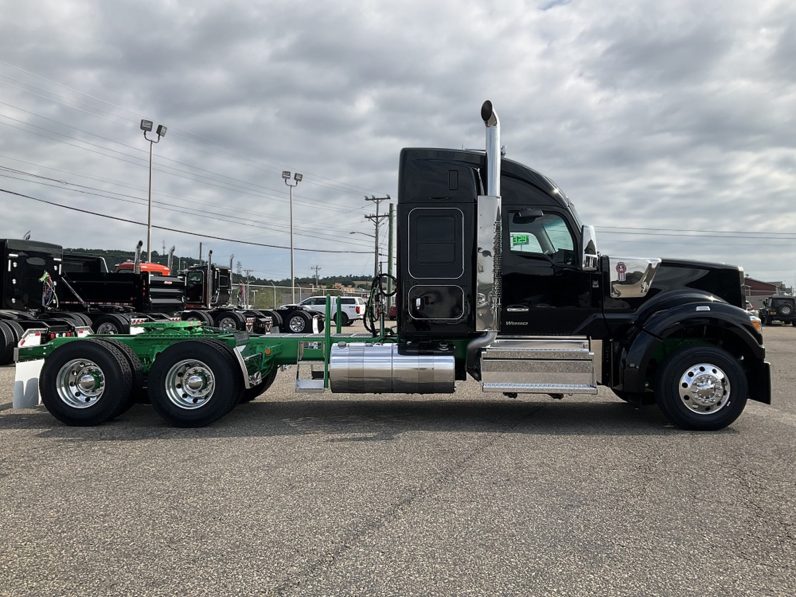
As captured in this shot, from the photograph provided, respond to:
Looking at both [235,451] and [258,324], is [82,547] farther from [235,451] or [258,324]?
[258,324]

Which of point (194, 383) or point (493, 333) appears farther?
point (493, 333)

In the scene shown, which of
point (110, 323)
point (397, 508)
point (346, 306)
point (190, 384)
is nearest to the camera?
point (397, 508)

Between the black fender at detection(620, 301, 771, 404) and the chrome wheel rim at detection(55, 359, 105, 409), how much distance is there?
578cm

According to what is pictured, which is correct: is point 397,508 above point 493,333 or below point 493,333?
below

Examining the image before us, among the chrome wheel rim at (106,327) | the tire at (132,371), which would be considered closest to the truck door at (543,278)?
the tire at (132,371)

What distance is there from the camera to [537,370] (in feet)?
21.9

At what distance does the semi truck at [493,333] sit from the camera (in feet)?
21.7

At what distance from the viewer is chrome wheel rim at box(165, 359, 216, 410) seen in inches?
263

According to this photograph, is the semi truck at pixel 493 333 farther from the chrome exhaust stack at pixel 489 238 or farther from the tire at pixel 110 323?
the tire at pixel 110 323

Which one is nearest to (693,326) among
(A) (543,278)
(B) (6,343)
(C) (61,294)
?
(A) (543,278)

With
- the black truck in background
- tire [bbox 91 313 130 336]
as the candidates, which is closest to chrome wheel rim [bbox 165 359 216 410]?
the black truck in background

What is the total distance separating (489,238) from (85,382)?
4.77m

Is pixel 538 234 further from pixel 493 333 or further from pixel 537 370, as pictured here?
pixel 537 370

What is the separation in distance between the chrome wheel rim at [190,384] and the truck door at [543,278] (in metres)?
3.35
